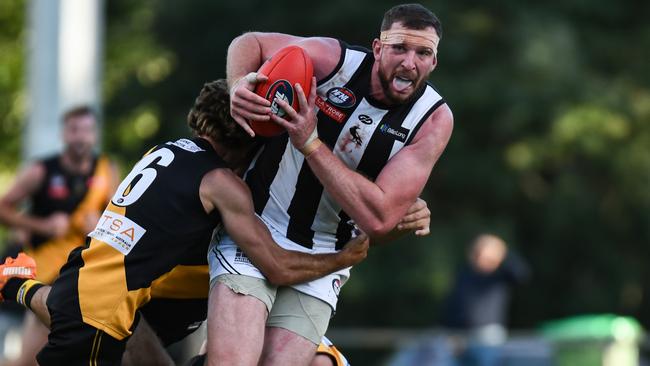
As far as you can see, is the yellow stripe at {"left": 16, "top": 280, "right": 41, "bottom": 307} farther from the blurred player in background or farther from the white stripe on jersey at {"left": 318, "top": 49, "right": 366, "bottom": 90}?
the blurred player in background

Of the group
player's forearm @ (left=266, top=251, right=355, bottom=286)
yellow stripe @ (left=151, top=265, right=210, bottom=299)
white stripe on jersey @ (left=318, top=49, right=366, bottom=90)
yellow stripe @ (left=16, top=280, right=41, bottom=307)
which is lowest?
yellow stripe @ (left=16, top=280, right=41, bottom=307)

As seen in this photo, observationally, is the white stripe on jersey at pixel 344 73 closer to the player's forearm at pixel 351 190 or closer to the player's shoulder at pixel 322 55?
the player's shoulder at pixel 322 55

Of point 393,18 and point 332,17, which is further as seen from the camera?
point 332,17

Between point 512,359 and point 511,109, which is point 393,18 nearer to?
point 512,359

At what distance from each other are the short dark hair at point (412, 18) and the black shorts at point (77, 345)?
1915 mm

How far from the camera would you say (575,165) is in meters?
20.7

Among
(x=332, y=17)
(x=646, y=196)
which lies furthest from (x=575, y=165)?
(x=332, y=17)

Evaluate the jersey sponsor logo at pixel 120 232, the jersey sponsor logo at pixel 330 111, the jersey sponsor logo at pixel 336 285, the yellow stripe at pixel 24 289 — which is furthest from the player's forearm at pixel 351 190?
the yellow stripe at pixel 24 289

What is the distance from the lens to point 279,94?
6.16m

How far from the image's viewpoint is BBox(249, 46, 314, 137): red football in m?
6.16

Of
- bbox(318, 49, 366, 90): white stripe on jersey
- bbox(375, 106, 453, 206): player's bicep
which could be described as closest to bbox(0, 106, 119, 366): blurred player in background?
bbox(318, 49, 366, 90): white stripe on jersey

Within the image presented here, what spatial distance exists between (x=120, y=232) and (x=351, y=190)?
1123 millimetres

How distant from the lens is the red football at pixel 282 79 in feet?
20.2

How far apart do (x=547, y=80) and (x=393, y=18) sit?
45.6 ft
